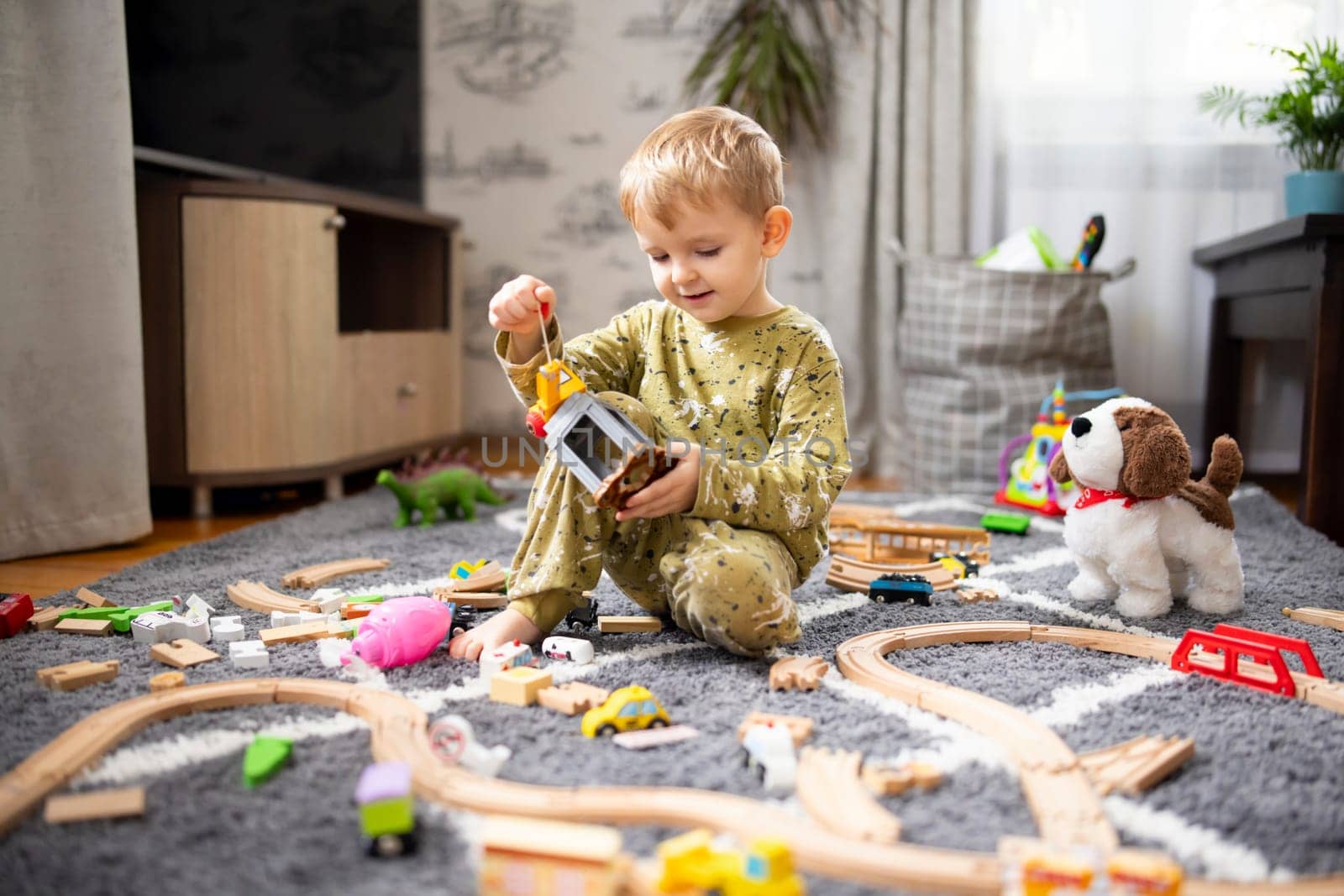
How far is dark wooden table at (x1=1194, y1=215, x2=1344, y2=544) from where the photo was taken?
67.4 inches

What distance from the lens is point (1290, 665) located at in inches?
42.9

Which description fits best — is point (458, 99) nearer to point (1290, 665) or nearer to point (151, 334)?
point (151, 334)

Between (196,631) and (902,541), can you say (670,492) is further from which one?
(902,541)

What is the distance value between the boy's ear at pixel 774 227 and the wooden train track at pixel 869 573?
0.48 metres

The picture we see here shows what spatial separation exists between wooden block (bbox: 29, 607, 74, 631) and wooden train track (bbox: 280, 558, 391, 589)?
269 millimetres

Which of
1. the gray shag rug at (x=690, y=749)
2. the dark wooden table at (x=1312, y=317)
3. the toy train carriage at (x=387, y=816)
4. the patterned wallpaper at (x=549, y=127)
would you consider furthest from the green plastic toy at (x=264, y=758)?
the patterned wallpaper at (x=549, y=127)

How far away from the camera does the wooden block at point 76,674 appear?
982 mm

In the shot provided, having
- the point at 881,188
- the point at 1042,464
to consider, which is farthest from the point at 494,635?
the point at 881,188

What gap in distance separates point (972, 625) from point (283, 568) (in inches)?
35.9

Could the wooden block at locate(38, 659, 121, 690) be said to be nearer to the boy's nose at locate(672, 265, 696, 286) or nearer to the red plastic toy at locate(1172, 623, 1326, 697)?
the boy's nose at locate(672, 265, 696, 286)

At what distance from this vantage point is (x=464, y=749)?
0.81 meters

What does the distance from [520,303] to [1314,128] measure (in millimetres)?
1735

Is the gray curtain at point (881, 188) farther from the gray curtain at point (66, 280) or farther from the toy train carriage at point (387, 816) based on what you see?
the toy train carriage at point (387, 816)

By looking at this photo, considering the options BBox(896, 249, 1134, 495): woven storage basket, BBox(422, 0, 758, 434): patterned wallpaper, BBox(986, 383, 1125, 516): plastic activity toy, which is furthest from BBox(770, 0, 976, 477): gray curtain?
BBox(986, 383, 1125, 516): plastic activity toy
